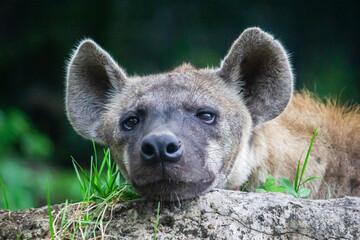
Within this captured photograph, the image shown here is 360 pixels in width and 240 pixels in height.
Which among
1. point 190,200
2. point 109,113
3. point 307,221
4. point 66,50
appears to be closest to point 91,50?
point 109,113

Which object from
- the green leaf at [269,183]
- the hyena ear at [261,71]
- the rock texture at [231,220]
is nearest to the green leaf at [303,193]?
the green leaf at [269,183]

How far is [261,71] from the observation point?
430cm

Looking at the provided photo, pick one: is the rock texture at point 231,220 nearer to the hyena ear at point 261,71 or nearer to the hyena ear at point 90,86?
the hyena ear at point 261,71

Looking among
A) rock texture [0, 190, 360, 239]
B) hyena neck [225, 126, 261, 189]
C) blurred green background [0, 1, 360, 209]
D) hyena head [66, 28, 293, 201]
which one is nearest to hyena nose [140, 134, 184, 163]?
hyena head [66, 28, 293, 201]

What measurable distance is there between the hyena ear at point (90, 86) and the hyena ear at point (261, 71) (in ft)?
2.85

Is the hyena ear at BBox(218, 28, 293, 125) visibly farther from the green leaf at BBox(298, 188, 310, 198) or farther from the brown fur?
the green leaf at BBox(298, 188, 310, 198)

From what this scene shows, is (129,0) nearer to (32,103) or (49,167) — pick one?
(32,103)

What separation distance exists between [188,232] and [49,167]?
220 inches

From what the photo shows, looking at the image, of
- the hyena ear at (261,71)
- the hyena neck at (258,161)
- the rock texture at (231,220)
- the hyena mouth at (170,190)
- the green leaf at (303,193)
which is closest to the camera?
the rock texture at (231,220)

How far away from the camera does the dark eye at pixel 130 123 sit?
12.7 feet

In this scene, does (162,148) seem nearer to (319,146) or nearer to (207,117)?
(207,117)

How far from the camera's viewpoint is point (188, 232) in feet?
10.3

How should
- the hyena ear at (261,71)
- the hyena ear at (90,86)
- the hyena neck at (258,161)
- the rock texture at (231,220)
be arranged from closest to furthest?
the rock texture at (231,220) < the hyena neck at (258,161) < the hyena ear at (261,71) < the hyena ear at (90,86)

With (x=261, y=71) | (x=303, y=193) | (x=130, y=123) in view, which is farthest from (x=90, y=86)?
(x=303, y=193)
